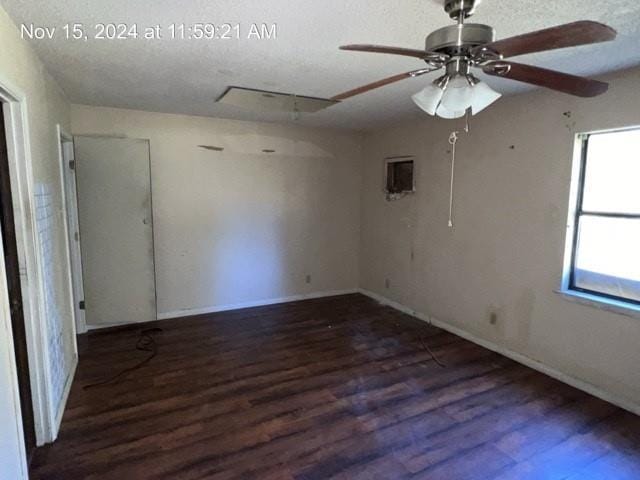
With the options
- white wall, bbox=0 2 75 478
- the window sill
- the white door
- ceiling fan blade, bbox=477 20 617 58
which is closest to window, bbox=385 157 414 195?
the window sill

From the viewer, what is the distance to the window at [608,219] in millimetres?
2574

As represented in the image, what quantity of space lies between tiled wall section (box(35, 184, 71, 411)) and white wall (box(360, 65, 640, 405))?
346 centimetres

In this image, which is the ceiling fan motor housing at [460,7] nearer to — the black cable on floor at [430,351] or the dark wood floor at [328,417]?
the dark wood floor at [328,417]

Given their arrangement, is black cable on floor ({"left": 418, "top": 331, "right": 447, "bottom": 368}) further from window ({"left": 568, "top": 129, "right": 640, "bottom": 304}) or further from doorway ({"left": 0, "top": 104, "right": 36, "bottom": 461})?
doorway ({"left": 0, "top": 104, "right": 36, "bottom": 461})

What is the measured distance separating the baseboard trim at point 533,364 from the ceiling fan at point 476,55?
7.35 feet

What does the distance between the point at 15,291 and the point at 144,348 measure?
5.44 ft

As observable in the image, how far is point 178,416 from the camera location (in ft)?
8.06

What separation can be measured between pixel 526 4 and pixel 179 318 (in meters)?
4.14

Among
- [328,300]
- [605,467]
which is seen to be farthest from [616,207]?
[328,300]

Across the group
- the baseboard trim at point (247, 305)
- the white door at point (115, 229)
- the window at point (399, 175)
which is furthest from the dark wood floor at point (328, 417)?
the window at point (399, 175)

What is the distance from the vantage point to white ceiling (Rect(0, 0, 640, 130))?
5.49 ft

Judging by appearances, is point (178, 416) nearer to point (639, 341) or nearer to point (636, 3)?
point (639, 341)

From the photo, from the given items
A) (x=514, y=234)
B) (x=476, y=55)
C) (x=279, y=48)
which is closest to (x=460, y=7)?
(x=476, y=55)

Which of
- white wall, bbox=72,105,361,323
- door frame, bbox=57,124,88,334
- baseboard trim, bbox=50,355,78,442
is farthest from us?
white wall, bbox=72,105,361,323
